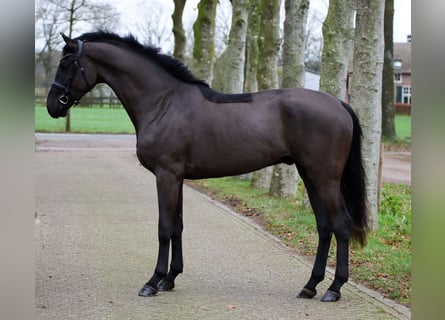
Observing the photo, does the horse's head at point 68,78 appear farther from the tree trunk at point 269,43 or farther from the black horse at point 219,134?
the tree trunk at point 269,43

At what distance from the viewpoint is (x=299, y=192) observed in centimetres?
1524

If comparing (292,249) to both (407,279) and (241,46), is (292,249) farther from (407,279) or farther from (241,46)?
(241,46)

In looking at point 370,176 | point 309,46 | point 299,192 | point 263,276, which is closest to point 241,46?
point 299,192

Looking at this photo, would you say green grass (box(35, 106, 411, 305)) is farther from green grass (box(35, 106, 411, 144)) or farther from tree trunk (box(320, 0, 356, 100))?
green grass (box(35, 106, 411, 144))

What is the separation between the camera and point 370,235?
366 inches

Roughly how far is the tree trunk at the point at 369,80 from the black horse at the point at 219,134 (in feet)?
9.52

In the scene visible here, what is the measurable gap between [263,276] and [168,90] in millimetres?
2223

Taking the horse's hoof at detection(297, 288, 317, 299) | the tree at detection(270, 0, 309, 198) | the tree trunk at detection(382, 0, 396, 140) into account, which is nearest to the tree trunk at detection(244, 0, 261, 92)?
the tree at detection(270, 0, 309, 198)

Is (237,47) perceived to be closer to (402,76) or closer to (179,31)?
(179,31)

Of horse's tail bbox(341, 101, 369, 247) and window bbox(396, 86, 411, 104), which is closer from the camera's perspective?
horse's tail bbox(341, 101, 369, 247)

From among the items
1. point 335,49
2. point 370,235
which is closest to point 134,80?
point 370,235

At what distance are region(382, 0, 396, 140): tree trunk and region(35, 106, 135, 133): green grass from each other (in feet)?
53.6

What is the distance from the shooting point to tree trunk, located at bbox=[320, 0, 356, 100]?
11.1m

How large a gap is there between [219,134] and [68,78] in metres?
1.54
